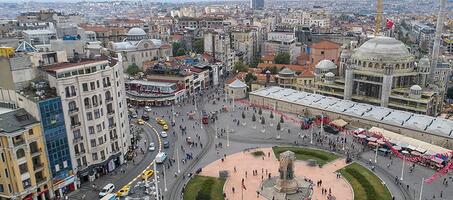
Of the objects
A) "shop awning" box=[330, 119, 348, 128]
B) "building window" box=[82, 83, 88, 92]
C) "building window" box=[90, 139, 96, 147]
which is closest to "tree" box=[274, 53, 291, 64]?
"shop awning" box=[330, 119, 348, 128]

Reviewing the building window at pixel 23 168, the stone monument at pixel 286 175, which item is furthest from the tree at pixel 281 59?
the building window at pixel 23 168

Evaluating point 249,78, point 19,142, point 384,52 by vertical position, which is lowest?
point 249,78

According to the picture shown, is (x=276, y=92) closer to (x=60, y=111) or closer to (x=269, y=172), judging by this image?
(x=269, y=172)

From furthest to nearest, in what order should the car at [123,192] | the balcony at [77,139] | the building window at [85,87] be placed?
the building window at [85,87], the balcony at [77,139], the car at [123,192]

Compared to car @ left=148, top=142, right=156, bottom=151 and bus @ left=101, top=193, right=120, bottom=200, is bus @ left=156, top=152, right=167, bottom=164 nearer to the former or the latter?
car @ left=148, top=142, right=156, bottom=151

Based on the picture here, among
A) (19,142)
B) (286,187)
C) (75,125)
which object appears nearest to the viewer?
(19,142)

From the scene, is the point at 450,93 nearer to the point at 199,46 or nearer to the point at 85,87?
the point at 199,46

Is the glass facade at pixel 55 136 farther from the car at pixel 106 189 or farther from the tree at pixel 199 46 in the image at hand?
the tree at pixel 199 46

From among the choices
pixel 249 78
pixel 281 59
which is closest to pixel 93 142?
pixel 249 78
